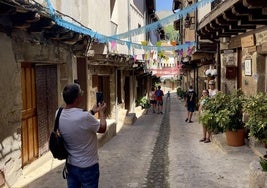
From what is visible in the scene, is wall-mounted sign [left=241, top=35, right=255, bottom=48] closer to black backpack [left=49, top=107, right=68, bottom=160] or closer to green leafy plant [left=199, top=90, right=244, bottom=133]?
green leafy plant [left=199, top=90, right=244, bottom=133]

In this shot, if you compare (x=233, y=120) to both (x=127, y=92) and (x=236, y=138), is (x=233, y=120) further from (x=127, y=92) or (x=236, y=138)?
(x=127, y=92)

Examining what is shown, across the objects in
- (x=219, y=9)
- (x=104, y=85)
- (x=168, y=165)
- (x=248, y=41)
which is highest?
(x=219, y=9)

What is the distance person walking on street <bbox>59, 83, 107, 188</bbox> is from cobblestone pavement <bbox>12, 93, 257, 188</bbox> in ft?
7.67

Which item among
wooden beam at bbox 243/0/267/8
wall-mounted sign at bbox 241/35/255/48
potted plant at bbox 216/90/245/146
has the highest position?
wooden beam at bbox 243/0/267/8

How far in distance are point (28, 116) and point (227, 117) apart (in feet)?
13.3

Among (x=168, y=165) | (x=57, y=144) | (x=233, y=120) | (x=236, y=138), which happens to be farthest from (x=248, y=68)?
(x=57, y=144)

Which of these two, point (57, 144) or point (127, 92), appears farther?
point (127, 92)

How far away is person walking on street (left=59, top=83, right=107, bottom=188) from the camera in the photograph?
3645mm

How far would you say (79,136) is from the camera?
366cm

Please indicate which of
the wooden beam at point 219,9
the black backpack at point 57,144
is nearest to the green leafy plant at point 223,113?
the wooden beam at point 219,9

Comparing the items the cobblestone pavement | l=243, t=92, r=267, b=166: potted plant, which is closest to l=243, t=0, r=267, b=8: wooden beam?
l=243, t=92, r=267, b=166: potted plant

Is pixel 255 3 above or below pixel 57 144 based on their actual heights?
above

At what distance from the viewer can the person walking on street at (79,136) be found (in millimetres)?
3645

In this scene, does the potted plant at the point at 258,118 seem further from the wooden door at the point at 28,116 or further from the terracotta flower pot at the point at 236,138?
the wooden door at the point at 28,116
